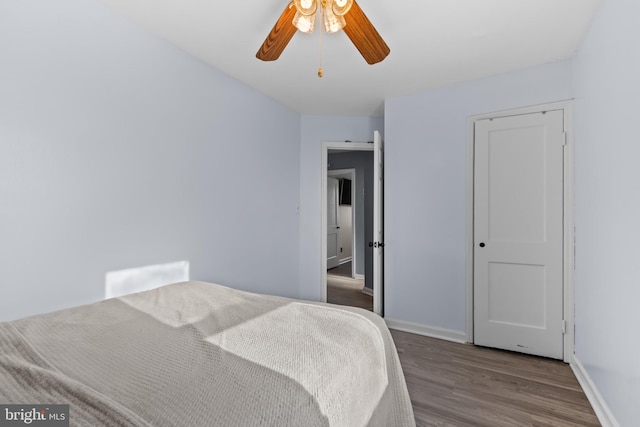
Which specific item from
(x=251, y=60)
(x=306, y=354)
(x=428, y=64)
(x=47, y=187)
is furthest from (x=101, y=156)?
(x=428, y=64)

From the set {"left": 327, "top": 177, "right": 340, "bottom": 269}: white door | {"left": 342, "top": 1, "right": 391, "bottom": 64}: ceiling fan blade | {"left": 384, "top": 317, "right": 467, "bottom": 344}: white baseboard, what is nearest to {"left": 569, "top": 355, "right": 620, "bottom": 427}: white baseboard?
{"left": 384, "top": 317, "right": 467, "bottom": 344}: white baseboard

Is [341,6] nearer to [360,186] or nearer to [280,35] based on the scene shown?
[280,35]

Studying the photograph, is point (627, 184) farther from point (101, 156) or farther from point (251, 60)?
point (101, 156)

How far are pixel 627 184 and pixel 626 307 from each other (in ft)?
1.93

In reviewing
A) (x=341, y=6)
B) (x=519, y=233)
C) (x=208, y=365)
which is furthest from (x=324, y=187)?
(x=208, y=365)

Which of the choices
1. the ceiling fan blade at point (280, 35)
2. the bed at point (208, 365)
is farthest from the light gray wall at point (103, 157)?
the ceiling fan blade at point (280, 35)

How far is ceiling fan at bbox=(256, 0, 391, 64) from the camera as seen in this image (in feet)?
4.82

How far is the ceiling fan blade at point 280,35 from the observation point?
1559 mm

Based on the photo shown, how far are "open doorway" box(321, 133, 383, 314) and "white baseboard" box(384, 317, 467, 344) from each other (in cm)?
21

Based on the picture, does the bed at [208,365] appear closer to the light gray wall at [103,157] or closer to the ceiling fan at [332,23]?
the light gray wall at [103,157]

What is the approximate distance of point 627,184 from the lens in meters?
1.46

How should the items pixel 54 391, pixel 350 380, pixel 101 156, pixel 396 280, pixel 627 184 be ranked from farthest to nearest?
pixel 396 280, pixel 101 156, pixel 627 184, pixel 350 380, pixel 54 391

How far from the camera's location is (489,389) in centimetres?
208

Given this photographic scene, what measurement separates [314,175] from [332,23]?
2390mm
